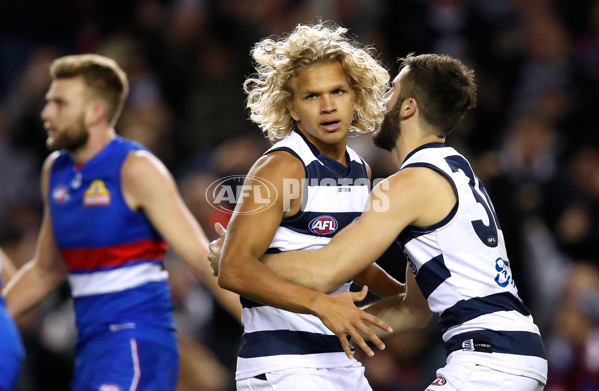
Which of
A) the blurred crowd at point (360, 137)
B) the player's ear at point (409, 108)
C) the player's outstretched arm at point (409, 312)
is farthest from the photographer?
the blurred crowd at point (360, 137)

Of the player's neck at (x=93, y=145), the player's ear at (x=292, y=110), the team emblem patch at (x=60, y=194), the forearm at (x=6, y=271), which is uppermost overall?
the player's ear at (x=292, y=110)

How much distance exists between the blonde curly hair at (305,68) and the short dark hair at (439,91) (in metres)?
0.27

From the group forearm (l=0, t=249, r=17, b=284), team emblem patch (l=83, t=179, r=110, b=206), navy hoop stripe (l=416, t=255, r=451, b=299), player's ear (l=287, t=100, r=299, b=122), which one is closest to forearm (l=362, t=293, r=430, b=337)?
navy hoop stripe (l=416, t=255, r=451, b=299)

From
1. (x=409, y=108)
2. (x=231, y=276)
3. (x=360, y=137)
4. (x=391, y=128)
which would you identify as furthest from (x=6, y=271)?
(x=360, y=137)

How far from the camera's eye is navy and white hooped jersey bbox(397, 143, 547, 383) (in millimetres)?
4012

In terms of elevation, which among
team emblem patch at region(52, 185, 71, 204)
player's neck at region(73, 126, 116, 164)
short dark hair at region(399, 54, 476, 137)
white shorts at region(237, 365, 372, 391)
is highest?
short dark hair at region(399, 54, 476, 137)

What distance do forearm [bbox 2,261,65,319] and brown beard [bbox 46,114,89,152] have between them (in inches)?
33.2

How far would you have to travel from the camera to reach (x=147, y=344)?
5.28 metres

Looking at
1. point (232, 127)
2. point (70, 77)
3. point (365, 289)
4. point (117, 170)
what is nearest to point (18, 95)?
point (232, 127)

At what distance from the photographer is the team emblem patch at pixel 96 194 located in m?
5.50

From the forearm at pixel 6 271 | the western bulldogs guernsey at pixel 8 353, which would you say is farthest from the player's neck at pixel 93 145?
the western bulldogs guernsey at pixel 8 353

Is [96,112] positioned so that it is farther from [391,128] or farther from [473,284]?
[473,284]

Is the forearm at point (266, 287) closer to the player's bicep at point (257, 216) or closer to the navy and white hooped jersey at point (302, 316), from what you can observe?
the player's bicep at point (257, 216)

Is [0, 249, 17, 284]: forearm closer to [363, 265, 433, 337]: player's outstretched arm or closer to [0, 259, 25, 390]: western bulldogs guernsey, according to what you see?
[0, 259, 25, 390]: western bulldogs guernsey
